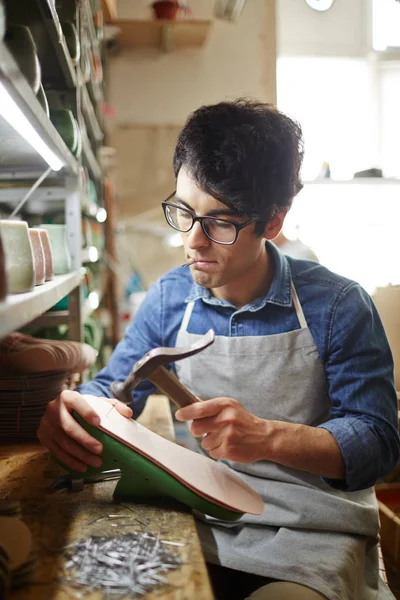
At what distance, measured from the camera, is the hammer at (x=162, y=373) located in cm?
116

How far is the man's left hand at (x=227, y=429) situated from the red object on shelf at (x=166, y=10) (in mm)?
3401

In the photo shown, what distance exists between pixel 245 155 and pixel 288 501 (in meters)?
0.87

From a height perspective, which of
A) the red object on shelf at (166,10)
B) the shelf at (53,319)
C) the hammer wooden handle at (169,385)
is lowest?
the shelf at (53,319)

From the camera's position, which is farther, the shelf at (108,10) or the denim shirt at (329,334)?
the shelf at (108,10)

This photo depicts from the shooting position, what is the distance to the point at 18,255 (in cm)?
112

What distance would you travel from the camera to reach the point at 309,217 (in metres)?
4.01

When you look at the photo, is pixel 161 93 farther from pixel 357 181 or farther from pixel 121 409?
pixel 121 409

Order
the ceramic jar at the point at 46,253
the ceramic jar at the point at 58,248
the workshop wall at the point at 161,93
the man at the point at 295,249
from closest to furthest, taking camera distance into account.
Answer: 1. the ceramic jar at the point at 46,253
2. the ceramic jar at the point at 58,248
3. the man at the point at 295,249
4. the workshop wall at the point at 161,93

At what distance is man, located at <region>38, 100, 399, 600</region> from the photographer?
123 centimetres

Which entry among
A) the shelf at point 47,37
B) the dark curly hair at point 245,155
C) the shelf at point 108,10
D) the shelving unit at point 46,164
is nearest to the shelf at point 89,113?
the shelving unit at point 46,164

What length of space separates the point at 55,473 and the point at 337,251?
305 centimetres

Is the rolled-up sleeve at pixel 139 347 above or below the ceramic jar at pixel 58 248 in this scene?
below

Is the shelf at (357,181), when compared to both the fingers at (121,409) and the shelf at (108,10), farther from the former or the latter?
the fingers at (121,409)

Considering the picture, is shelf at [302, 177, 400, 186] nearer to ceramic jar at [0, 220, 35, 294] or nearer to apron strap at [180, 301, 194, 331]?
apron strap at [180, 301, 194, 331]
